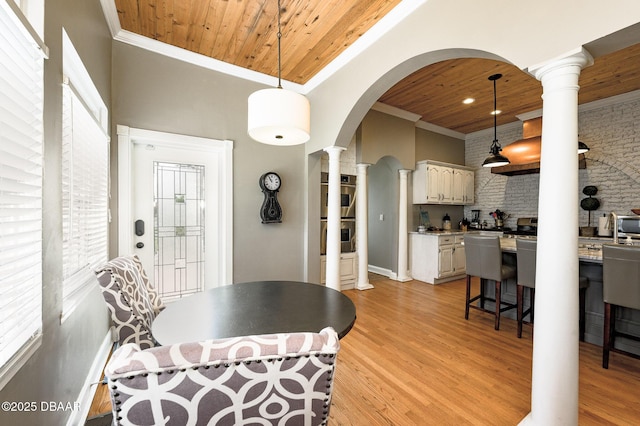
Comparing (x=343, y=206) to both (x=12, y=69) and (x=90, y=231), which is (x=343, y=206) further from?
(x=12, y=69)

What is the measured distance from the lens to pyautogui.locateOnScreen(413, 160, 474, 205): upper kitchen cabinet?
208 inches

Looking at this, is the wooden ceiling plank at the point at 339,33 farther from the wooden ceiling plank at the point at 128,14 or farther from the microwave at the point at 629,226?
the microwave at the point at 629,226

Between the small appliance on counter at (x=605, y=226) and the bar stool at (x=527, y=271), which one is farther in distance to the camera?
the small appliance on counter at (x=605, y=226)

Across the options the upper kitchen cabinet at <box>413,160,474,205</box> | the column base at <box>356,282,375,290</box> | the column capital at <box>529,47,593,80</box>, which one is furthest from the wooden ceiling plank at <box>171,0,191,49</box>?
the upper kitchen cabinet at <box>413,160,474,205</box>

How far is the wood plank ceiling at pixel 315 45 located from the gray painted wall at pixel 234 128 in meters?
0.29

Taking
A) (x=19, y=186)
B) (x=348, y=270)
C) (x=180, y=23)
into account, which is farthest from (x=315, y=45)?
(x=348, y=270)

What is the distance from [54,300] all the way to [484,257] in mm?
3580

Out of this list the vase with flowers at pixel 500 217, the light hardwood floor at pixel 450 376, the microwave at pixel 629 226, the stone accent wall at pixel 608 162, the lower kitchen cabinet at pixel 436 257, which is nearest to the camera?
the light hardwood floor at pixel 450 376

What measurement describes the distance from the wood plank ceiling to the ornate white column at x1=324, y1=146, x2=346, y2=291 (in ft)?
3.64

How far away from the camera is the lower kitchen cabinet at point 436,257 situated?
16.2 ft

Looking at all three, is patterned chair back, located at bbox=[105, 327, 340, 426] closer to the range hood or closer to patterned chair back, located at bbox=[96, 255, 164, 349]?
patterned chair back, located at bbox=[96, 255, 164, 349]

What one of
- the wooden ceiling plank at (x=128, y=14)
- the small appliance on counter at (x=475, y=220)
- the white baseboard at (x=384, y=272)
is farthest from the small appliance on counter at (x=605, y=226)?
the wooden ceiling plank at (x=128, y=14)

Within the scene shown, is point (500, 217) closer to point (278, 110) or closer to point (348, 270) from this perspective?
point (348, 270)

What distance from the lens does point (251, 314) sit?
4.70ft
